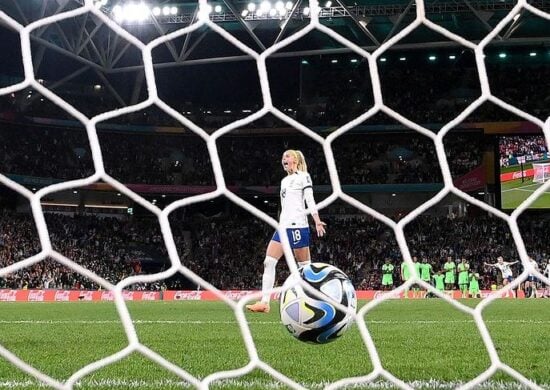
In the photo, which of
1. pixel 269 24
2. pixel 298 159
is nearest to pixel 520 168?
pixel 269 24

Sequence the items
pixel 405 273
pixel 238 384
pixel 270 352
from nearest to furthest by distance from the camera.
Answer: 1. pixel 238 384
2. pixel 270 352
3. pixel 405 273

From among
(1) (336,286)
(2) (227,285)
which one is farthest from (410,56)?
(1) (336,286)

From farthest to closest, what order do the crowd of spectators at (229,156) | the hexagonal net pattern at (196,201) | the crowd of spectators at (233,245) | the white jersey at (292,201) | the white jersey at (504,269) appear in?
the crowd of spectators at (229,156) → the crowd of spectators at (233,245) → the white jersey at (504,269) → the white jersey at (292,201) → the hexagonal net pattern at (196,201)

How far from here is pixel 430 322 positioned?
636 cm

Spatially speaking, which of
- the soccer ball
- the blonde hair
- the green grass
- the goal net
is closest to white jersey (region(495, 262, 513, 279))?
the goal net

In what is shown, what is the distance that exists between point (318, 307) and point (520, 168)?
1703 centimetres

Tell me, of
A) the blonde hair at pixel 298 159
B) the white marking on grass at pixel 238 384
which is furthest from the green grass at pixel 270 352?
the blonde hair at pixel 298 159

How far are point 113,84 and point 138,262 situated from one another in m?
6.54

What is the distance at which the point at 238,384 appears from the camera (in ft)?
8.85

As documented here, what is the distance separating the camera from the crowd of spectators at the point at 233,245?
20.0m

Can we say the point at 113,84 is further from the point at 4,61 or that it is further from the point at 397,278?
the point at 397,278

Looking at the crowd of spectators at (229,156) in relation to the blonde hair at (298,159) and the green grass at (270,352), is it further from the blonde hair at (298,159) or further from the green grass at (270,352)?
the blonde hair at (298,159)

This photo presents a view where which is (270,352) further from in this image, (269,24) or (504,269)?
(269,24)

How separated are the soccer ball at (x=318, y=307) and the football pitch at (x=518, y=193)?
16242mm
